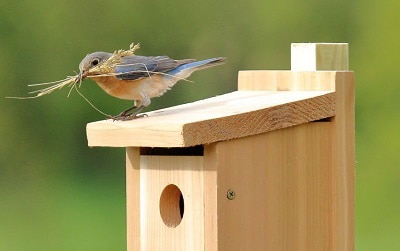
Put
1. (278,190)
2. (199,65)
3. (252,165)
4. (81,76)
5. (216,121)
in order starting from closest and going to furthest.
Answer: (216,121), (252,165), (278,190), (81,76), (199,65)

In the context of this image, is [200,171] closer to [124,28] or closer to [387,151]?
[387,151]

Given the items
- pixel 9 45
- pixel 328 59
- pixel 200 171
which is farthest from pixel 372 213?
pixel 200 171

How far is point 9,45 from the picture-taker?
9422mm

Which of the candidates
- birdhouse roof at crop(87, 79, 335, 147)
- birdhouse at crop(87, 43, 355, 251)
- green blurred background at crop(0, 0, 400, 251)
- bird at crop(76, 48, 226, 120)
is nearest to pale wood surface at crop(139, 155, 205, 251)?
birdhouse at crop(87, 43, 355, 251)

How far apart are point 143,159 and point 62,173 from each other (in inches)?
197

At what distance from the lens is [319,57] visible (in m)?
4.21

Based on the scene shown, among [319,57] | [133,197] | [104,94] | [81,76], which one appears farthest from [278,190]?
[104,94]

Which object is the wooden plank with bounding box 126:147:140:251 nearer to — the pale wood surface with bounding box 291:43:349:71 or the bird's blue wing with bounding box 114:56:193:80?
the bird's blue wing with bounding box 114:56:193:80

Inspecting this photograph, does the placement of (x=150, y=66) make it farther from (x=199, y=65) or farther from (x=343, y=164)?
(x=343, y=164)

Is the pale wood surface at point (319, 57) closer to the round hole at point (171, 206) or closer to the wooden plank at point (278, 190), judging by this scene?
the wooden plank at point (278, 190)

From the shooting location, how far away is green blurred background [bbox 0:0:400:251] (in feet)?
27.0

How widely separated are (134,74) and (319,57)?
0.61m

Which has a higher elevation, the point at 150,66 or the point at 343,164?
the point at 150,66

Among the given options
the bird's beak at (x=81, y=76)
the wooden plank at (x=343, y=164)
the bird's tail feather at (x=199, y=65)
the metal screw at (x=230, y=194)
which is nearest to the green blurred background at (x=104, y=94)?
the bird's tail feather at (x=199, y=65)
